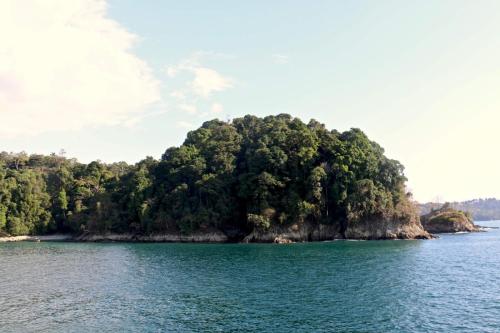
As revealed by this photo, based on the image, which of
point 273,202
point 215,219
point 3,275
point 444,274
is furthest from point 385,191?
point 3,275

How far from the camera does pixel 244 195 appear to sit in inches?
3489

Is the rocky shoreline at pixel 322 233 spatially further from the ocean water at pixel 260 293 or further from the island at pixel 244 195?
the ocean water at pixel 260 293

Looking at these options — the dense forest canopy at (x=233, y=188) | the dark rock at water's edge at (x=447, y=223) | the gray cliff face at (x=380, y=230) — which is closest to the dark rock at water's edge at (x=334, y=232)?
the gray cliff face at (x=380, y=230)

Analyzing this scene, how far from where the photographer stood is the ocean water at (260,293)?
27.8 m

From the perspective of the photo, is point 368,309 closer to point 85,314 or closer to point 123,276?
point 85,314

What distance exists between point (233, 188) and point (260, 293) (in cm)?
5778

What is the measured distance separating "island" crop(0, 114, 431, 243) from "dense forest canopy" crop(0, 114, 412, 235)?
0.81 feet

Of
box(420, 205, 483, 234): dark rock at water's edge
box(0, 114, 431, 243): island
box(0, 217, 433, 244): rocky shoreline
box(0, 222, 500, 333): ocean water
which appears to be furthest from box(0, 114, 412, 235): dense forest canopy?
box(420, 205, 483, 234): dark rock at water's edge

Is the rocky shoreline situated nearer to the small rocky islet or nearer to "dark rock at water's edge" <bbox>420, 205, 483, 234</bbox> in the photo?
the small rocky islet

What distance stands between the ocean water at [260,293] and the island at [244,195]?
2435 centimetres

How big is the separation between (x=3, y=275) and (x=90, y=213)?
61.4 meters

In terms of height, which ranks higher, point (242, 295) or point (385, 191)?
point (385, 191)

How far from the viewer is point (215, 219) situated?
9044cm

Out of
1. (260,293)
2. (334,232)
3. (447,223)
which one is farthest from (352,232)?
(260,293)
